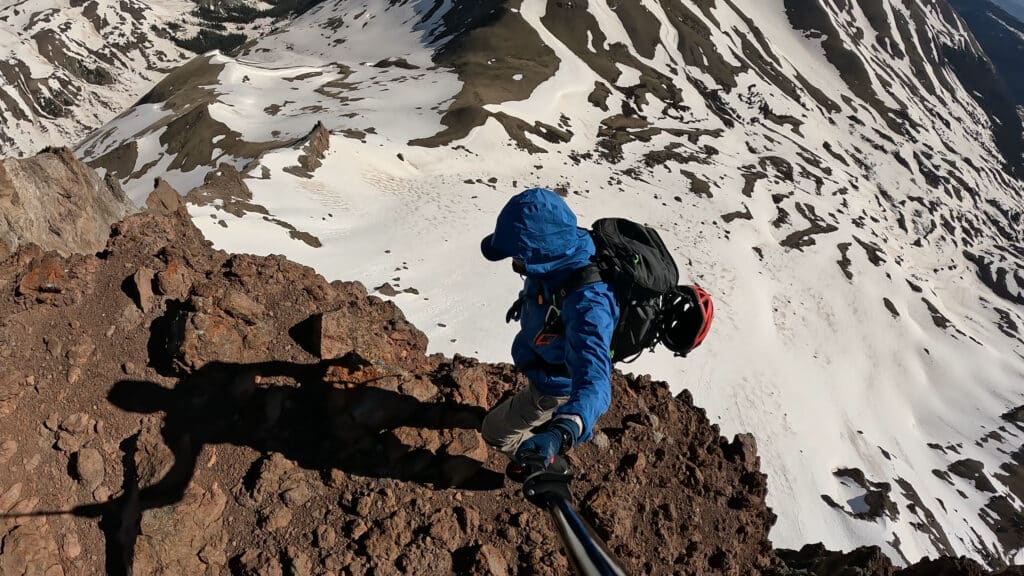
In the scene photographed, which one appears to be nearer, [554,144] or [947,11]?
[554,144]

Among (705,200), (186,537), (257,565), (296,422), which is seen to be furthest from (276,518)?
(705,200)

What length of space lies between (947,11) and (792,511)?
164184 millimetres

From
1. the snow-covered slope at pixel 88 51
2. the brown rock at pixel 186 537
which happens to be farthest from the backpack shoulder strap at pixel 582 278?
the snow-covered slope at pixel 88 51

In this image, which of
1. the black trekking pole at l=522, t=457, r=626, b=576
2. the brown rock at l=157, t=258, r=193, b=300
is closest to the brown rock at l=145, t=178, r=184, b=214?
the brown rock at l=157, t=258, r=193, b=300

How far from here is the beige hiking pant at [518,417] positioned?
501 centimetres

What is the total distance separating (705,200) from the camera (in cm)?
4122

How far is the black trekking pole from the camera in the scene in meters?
2.67

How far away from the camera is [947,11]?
420ft

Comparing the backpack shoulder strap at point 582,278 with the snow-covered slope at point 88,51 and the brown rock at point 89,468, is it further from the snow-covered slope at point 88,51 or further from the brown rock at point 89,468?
the snow-covered slope at point 88,51

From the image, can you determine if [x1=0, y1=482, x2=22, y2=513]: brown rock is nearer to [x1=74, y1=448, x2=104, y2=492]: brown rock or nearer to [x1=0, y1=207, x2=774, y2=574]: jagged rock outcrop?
[x1=0, y1=207, x2=774, y2=574]: jagged rock outcrop

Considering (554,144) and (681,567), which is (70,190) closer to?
(681,567)

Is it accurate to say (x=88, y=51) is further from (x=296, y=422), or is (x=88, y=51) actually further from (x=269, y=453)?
(x=269, y=453)

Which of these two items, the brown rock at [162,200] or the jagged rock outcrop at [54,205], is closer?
the jagged rock outcrop at [54,205]

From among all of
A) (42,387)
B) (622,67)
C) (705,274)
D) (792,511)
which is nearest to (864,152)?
(622,67)
